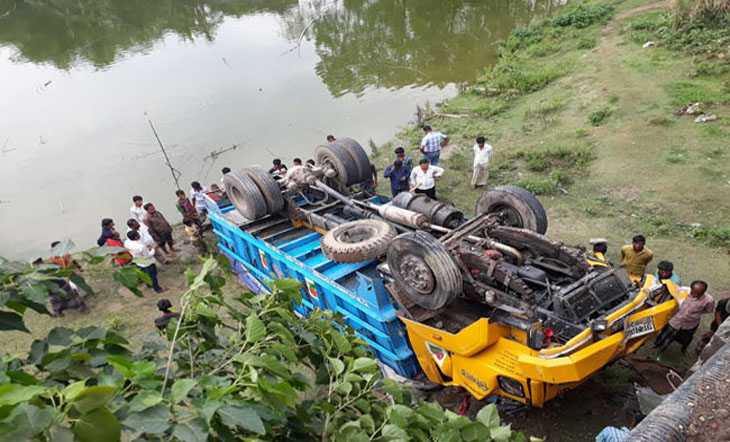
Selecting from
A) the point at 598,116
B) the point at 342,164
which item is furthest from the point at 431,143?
the point at 598,116

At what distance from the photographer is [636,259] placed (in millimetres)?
5496

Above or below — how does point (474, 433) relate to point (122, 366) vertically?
below

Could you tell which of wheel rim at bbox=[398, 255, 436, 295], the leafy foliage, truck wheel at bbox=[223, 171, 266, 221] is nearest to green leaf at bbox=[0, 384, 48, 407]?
the leafy foliage

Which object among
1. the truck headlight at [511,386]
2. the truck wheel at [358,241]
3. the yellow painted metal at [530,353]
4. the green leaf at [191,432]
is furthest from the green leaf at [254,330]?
the truck wheel at [358,241]

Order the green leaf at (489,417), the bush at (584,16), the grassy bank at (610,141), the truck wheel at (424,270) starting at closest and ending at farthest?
1. the green leaf at (489,417)
2. the truck wheel at (424,270)
3. the grassy bank at (610,141)
4. the bush at (584,16)

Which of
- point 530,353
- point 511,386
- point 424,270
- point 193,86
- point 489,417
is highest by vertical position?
point 193,86

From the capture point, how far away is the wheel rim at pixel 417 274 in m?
4.28

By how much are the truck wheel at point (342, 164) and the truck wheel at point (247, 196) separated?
1.29 meters

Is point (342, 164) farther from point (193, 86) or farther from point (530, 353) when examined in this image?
point (193, 86)

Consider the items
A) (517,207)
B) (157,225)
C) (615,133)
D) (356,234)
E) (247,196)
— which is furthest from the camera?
(615,133)

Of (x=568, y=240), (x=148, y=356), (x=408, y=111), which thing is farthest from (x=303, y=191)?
(x=408, y=111)

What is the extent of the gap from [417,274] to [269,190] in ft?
9.21

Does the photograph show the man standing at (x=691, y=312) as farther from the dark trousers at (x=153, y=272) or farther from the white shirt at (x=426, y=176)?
the dark trousers at (x=153, y=272)

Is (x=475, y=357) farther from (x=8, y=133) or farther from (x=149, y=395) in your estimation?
(x=8, y=133)
